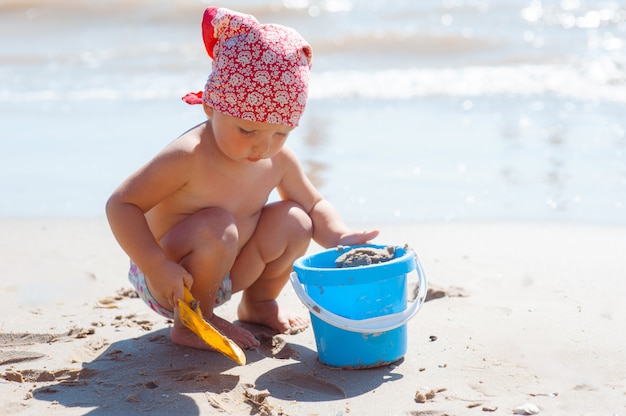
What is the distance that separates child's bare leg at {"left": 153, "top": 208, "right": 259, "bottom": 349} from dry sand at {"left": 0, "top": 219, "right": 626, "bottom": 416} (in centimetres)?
8

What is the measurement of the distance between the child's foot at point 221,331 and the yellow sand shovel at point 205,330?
277 millimetres

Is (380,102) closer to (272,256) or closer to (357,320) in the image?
(272,256)

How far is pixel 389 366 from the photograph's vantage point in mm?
2756

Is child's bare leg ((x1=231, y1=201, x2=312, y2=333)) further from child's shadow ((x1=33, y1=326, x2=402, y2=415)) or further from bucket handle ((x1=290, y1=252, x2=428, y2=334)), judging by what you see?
bucket handle ((x1=290, y1=252, x2=428, y2=334))

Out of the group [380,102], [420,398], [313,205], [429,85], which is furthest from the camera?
[429,85]

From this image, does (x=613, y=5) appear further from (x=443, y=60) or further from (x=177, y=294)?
(x=177, y=294)

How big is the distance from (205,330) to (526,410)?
0.95m

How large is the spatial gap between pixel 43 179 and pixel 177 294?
2.84 meters

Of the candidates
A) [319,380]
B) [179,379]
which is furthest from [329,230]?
[179,379]

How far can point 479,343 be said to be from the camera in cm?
291

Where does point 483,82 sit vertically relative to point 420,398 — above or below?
above

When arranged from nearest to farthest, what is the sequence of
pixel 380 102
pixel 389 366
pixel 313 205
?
pixel 389 366
pixel 313 205
pixel 380 102

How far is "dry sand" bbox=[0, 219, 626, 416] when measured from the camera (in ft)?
8.10

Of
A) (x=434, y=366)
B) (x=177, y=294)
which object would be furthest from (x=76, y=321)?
(x=434, y=366)
